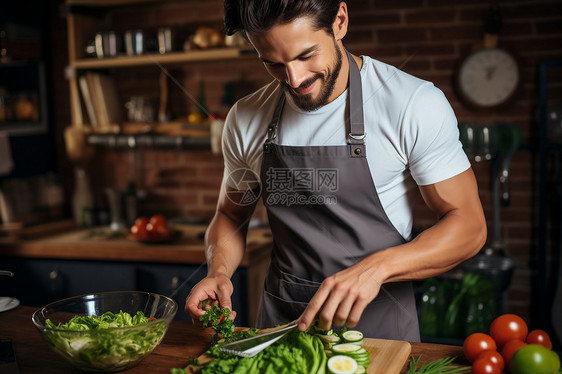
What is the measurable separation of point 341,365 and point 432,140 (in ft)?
1.94

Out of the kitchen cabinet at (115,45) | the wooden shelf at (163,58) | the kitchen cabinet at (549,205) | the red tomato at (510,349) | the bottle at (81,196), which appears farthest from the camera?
the bottle at (81,196)

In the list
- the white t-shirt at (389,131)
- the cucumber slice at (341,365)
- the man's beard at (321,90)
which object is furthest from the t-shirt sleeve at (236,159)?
the cucumber slice at (341,365)

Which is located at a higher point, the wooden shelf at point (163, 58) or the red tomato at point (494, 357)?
the wooden shelf at point (163, 58)

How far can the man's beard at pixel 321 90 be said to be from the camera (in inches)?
56.1

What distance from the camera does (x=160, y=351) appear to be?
4.11 feet

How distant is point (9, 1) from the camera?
126 inches

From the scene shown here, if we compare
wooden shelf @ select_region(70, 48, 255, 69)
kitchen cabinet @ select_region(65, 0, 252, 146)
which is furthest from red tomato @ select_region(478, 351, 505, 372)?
kitchen cabinet @ select_region(65, 0, 252, 146)

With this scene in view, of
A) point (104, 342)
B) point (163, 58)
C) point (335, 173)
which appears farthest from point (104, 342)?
point (163, 58)

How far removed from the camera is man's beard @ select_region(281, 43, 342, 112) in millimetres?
1426

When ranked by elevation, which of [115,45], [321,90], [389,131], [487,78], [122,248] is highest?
[115,45]

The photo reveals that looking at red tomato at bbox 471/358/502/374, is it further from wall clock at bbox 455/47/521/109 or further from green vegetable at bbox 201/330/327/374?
wall clock at bbox 455/47/521/109

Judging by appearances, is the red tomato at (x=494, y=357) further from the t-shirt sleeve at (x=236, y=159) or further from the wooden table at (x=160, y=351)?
the t-shirt sleeve at (x=236, y=159)

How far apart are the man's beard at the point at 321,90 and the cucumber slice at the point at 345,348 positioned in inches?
24.1

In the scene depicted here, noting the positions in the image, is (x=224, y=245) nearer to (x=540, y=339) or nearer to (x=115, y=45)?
(x=540, y=339)
